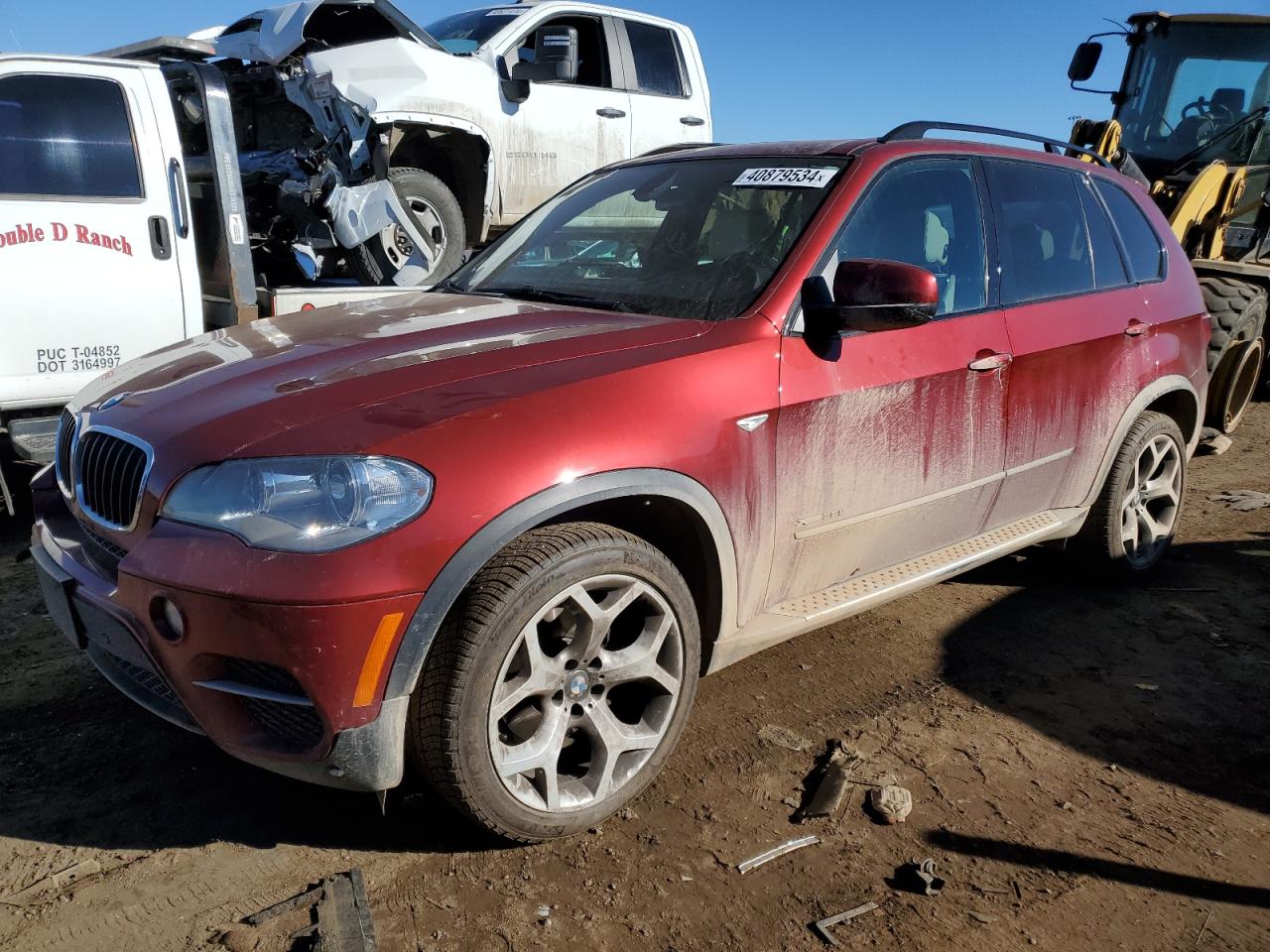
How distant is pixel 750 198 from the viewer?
3.34 m

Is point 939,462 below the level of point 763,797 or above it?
above

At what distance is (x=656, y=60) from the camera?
8.55 meters

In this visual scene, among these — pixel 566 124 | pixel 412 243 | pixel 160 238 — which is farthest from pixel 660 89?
pixel 160 238

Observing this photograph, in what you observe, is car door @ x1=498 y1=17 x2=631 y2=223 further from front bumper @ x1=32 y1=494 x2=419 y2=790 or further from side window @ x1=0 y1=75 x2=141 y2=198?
front bumper @ x1=32 y1=494 x2=419 y2=790

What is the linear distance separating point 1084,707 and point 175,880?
9.08 ft

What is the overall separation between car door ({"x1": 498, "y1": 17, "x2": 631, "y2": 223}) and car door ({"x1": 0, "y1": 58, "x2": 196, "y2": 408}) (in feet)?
10.2

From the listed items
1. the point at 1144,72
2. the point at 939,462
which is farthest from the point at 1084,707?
the point at 1144,72

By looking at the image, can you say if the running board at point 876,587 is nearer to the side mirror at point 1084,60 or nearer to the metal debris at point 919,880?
the metal debris at point 919,880

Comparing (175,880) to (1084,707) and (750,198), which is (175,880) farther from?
(1084,707)

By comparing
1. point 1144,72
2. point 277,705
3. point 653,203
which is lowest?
point 277,705

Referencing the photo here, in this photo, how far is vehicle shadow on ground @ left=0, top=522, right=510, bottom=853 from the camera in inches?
102

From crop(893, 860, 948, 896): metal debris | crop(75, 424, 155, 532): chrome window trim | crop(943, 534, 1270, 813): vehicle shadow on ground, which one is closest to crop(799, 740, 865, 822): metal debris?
crop(893, 860, 948, 896): metal debris

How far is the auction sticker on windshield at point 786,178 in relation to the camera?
326 cm

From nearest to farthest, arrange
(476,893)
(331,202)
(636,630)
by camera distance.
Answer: (476,893), (636,630), (331,202)
